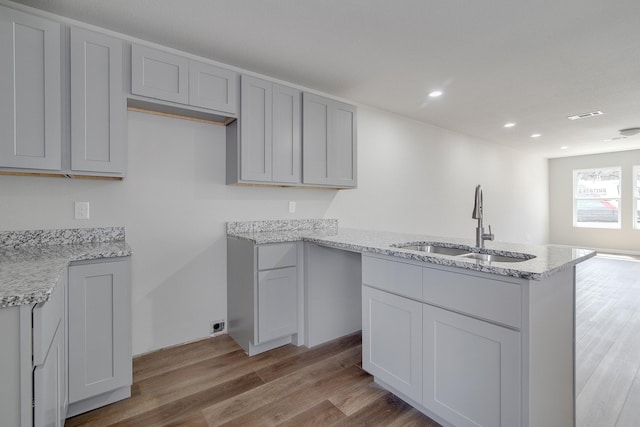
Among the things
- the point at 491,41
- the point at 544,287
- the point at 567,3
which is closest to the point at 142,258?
the point at 544,287

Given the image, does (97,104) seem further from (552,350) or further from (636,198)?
(636,198)

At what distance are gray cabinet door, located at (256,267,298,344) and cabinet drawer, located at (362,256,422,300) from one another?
2.55 ft

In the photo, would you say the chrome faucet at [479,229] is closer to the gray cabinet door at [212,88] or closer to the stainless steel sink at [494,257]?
the stainless steel sink at [494,257]

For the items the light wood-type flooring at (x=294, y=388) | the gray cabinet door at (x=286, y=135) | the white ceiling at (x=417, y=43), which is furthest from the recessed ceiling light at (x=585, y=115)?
the gray cabinet door at (x=286, y=135)

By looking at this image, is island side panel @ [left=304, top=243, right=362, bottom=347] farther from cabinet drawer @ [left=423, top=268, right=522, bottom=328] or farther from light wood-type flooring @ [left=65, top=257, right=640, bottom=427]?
cabinet drawer @ [left=423, top=268, right=522, bottom=328]

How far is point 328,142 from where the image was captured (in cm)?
315

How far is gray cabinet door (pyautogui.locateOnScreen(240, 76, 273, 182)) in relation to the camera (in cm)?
261

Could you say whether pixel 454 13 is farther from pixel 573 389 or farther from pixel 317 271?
pixel 573 389

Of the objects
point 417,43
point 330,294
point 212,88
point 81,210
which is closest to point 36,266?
point 81,210

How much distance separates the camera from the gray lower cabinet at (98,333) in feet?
5.68

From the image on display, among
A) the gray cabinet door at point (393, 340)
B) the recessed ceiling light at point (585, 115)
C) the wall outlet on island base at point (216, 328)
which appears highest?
the recessed ceiling light at point (585, 115)

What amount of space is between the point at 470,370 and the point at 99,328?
200 cm

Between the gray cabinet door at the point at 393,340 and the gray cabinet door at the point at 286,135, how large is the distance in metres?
1.31

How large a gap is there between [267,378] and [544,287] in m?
1.77
